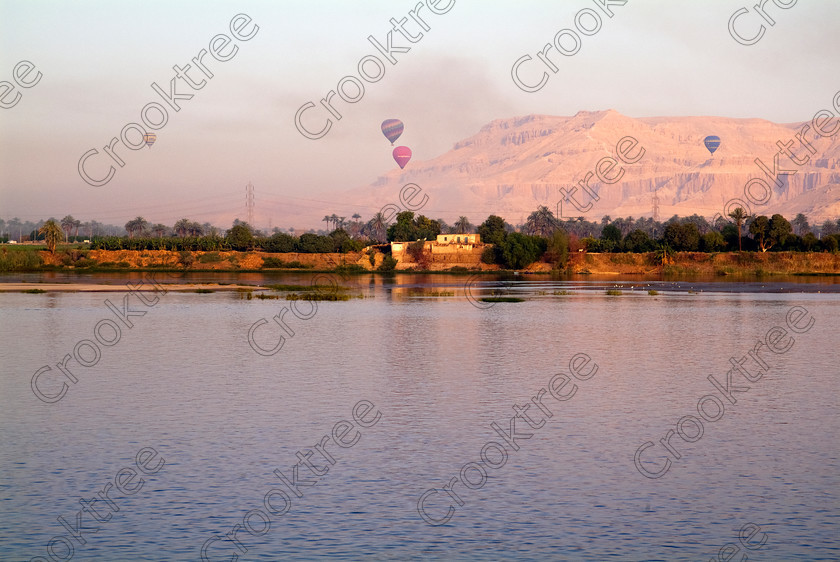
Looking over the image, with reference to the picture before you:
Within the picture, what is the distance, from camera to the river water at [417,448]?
59.7 feet

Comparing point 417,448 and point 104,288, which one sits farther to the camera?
point 104,288

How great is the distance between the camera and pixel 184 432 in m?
27.6

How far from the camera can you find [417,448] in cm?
2572

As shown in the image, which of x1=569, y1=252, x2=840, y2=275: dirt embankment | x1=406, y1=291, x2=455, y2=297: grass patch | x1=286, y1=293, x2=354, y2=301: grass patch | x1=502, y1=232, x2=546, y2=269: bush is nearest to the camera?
x1=286, y1=293, x2=354, y2=301: grass patch

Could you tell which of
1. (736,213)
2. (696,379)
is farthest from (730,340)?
(736,213)

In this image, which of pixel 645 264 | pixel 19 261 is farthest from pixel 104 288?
pixel 645 264

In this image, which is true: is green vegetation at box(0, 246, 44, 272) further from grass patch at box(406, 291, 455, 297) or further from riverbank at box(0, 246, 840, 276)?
grass patch at box(406, 291, 455, 297)

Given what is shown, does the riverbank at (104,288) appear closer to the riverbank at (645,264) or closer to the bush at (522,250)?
the riverbank at (645,264)

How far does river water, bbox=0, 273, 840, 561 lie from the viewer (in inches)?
716

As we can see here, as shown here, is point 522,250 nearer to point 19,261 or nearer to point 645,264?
point 645,264

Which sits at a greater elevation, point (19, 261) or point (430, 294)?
point (19, 261)

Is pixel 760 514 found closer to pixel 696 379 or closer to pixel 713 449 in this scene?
pixel 713 449

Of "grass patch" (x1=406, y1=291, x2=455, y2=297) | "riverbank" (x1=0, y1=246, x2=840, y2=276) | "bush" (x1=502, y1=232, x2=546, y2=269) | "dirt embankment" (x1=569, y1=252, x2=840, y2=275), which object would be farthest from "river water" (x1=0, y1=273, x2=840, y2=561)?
"bush" (x1=502, y1=232, x2=546, y2=269)

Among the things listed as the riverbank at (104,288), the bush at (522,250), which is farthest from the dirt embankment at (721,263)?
the riverbank at (104,288)
